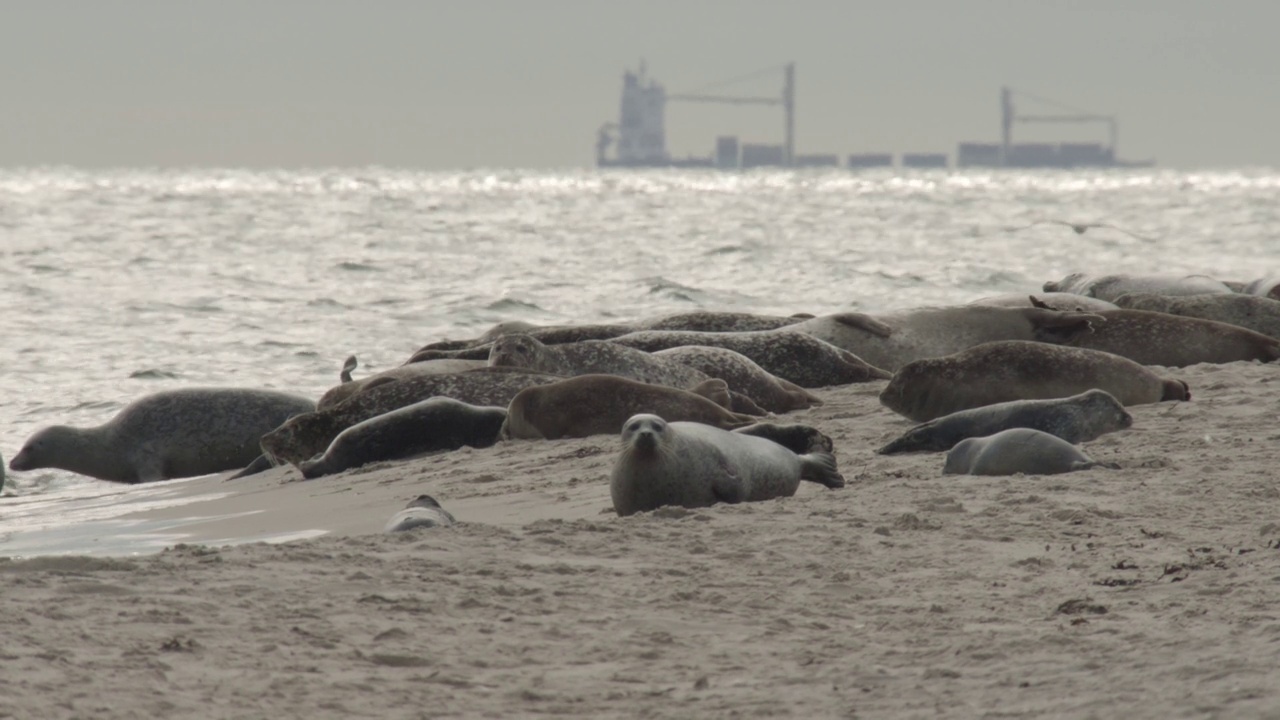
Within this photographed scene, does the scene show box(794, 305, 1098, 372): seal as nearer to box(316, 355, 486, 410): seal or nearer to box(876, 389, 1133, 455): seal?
box(316, 355, 486, 410): seal

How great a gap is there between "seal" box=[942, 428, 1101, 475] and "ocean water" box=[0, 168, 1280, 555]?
3.34 meters

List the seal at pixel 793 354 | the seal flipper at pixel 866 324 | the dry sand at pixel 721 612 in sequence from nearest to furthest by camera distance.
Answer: the dry sand at pixel 721 612 → the seal at pixel 793 354 → the seal flipper at pixel 866 324

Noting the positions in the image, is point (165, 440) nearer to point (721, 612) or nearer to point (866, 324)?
point (866, 324)

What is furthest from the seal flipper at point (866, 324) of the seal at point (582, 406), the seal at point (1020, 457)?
the seal at point (1020, 457)

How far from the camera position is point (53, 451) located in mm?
7316

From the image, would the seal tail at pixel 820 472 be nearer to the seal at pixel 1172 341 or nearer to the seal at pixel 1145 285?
the seal at pixel 1172 341

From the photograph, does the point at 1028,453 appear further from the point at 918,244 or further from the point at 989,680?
the point at 918,244

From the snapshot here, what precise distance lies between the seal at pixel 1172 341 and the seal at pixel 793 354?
3.62 ft

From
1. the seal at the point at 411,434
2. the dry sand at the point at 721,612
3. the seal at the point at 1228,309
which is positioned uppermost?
the seal at the point at 1228,309

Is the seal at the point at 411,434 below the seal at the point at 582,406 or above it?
below

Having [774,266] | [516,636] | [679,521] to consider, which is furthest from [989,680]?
[774,266]

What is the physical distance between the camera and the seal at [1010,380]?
6.04 meters

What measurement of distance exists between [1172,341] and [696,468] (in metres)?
3.97

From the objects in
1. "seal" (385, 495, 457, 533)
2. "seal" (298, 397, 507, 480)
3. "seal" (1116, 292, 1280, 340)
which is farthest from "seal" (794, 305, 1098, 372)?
"seal" (385, 495, 457, 533)
